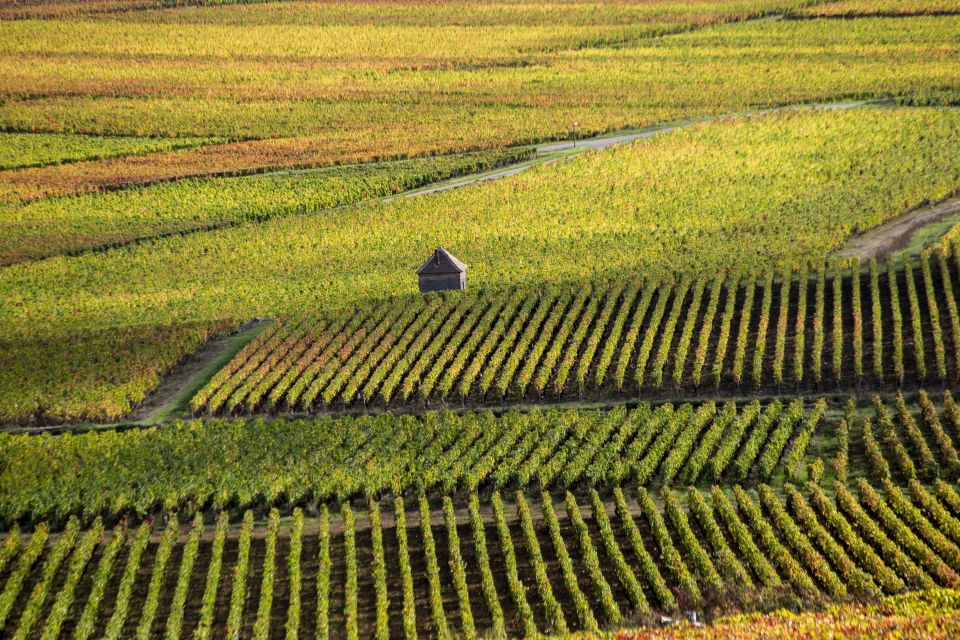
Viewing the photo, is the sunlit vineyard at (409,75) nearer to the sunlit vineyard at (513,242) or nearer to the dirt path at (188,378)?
the sunlit vineyard at (513,242)

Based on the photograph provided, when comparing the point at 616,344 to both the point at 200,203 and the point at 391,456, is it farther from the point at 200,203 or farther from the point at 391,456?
the point at 200,203

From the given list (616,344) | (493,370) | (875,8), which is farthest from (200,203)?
(875,8)

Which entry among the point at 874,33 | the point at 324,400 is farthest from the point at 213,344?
the point at 874,33

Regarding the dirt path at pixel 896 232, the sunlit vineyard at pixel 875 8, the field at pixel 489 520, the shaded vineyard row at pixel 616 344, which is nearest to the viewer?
the field at pixel 489 520

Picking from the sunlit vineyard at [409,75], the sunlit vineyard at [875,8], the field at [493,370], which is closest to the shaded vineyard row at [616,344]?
the field at [493,370]

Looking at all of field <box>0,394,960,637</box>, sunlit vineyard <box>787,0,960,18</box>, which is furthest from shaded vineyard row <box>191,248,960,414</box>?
sunlit vineyard <box>787,0,960,18</box>

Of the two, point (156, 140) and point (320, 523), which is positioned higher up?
point (320, 523)

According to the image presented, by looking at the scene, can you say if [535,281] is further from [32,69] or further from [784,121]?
[32,69]
